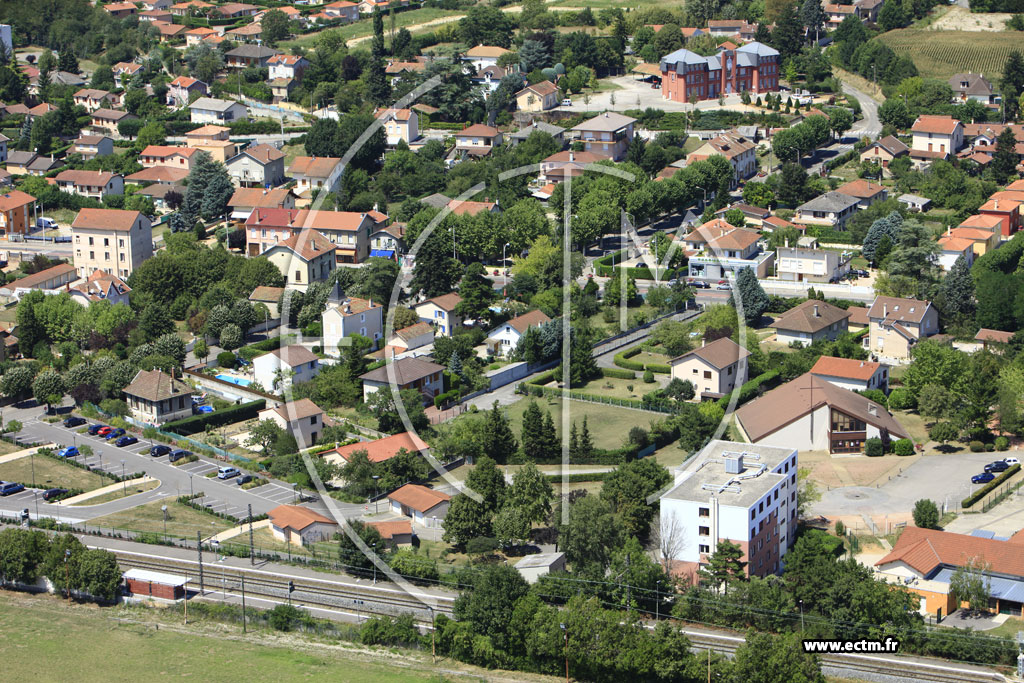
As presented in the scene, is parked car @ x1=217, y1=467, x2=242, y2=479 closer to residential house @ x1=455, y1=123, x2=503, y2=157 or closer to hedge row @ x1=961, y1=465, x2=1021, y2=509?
hedge row @ x1=961, y1=465, x2=1021, y2=509

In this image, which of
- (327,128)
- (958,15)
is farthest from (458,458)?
(958,15)

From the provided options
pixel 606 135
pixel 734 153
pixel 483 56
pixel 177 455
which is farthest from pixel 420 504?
pixel 483 56

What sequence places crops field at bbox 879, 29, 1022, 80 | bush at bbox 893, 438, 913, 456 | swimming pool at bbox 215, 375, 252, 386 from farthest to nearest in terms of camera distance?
crops field at bbox 879, 29, 1022, 80 → swimming pool at bbox 215, 375, 252, 386 → bush at bbox 893, 438, 913, 456

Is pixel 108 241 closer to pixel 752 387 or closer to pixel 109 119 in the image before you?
pixel 109 119

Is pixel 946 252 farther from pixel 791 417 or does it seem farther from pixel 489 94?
pixel 489 94

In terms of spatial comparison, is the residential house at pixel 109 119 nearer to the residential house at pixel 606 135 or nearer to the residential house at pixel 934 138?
the residential house at pixel 606 135

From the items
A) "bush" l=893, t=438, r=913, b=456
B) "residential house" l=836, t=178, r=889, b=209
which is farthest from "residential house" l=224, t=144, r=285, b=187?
"bush" l=893, t=438, r=913, b=456
